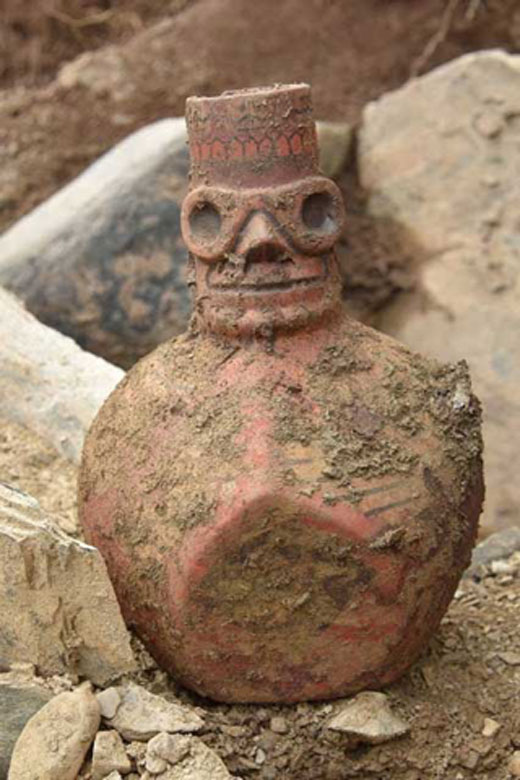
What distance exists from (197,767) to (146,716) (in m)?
0.12

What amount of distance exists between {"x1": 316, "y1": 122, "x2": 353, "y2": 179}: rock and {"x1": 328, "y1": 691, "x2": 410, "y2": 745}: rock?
2.45 m

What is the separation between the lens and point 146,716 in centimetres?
196

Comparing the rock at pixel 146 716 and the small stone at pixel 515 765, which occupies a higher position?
the rock at pixel 146 716

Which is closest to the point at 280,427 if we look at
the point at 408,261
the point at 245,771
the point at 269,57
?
the point at 245,771

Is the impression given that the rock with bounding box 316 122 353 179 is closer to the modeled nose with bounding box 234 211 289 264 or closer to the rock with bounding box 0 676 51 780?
the modeled nose with bounding box 234 211 289 264

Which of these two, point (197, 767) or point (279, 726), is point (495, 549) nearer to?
point (279, 726)

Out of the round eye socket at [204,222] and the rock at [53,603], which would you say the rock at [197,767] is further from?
the round eye socket at [204,222]

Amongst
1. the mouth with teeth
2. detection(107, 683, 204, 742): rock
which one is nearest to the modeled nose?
the mouth with teeth

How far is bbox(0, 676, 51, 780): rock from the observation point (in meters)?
1.92

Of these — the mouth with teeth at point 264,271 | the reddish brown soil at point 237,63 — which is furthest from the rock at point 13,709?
the reddish brown soil at point 237,63

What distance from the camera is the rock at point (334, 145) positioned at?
426 centimetres

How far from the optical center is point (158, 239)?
3840 mm

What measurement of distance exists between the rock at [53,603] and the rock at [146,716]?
63mm

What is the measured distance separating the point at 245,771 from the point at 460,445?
24.4 inches
